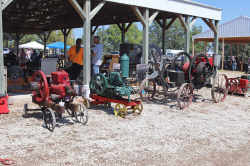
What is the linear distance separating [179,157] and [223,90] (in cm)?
558

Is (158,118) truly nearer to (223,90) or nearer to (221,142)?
(221,142)

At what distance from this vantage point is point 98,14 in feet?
44.2

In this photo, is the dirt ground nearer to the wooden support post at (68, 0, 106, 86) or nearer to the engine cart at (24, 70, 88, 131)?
the engine cart at (24, 70, 88, 131)

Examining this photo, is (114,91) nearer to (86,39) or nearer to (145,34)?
(86,39)

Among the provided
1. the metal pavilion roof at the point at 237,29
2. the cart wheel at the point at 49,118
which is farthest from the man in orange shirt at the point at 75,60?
the metal pavilion roof at the point at 237,29

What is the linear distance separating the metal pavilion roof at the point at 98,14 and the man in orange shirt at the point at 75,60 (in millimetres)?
1685

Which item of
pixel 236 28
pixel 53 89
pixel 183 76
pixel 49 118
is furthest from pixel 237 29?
pixel 49 118

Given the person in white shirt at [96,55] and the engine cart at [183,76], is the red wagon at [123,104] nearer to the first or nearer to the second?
the engine cart at [183,76]

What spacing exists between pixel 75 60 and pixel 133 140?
4.16 m

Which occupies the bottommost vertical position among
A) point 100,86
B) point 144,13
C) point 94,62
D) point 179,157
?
point 179,157

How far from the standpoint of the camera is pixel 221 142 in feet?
15.4

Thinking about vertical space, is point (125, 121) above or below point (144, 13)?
below

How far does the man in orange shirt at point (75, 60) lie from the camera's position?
808cm

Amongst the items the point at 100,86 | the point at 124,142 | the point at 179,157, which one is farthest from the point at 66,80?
the point at 179,157
